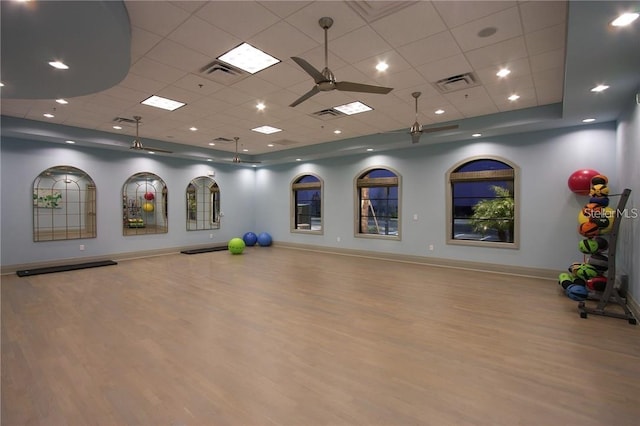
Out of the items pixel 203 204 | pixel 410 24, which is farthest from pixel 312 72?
pixel 203 204

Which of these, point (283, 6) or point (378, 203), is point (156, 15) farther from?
point (378, 203)

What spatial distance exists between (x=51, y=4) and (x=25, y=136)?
247 inches

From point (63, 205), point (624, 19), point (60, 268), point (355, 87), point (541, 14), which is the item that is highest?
point (541, 14)

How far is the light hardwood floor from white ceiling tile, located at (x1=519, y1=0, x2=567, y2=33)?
10.9 ft

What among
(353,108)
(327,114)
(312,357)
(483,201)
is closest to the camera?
(312,357)

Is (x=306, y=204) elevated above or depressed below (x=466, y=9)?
below

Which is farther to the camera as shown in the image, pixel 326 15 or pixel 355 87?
pixel 355 87

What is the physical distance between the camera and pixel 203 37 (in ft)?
11.3

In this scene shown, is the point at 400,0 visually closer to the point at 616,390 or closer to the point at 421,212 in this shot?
the point at 616,390

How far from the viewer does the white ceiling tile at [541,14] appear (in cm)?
285

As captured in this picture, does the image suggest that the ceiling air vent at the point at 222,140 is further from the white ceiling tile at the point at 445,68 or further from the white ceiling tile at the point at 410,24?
the white ceiling tile at the point at 410,24

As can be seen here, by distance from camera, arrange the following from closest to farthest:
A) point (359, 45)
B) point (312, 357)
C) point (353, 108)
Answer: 1. point (312, 357)
2. point (359, 45)
3. point (353, 108)

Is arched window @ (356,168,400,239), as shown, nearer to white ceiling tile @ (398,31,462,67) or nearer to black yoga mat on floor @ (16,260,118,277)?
white ceiling tile @ (398,31,462,67)

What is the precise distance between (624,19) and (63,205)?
1057 centimetres
